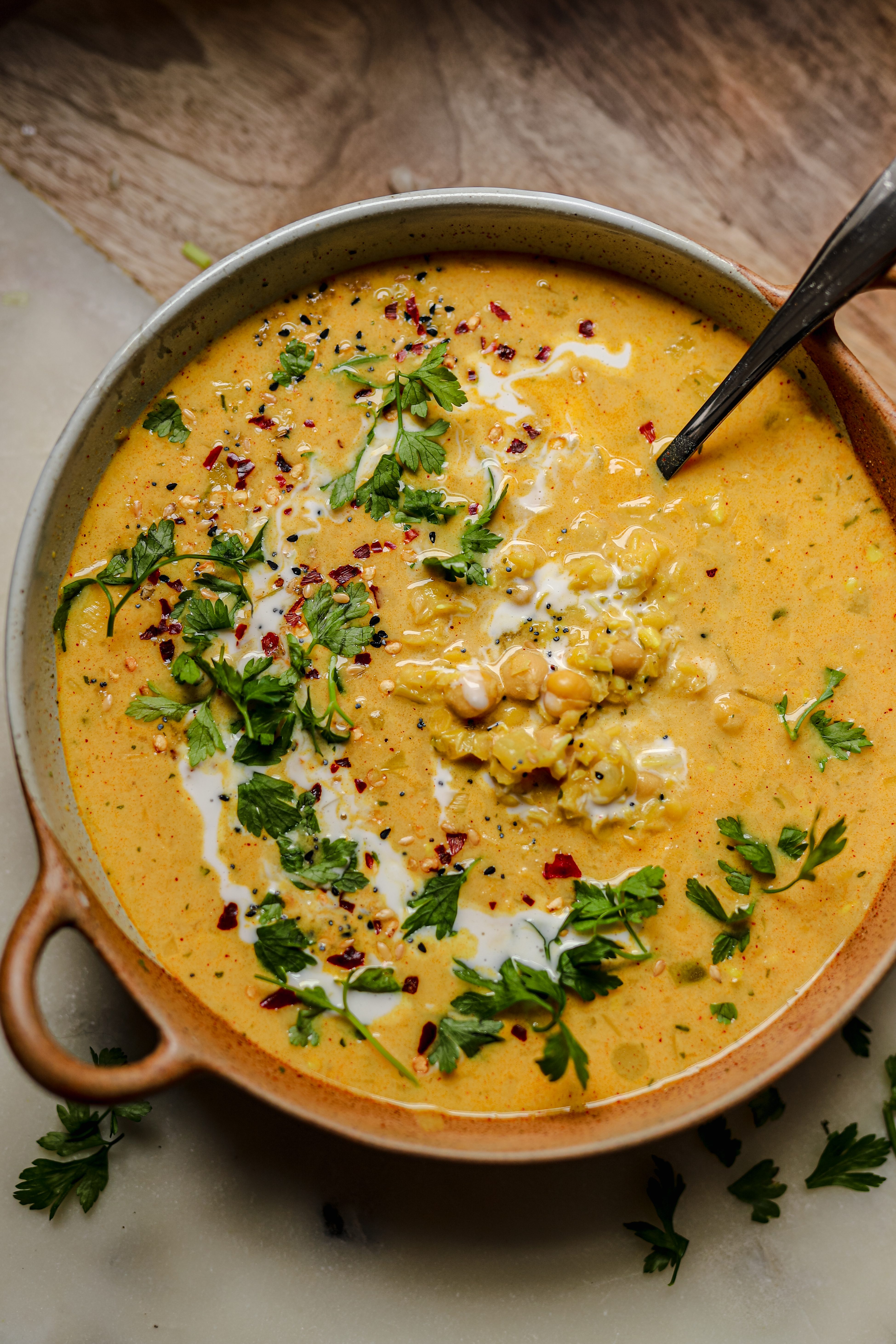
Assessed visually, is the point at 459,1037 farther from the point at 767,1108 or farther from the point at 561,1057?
the point at 767,1108

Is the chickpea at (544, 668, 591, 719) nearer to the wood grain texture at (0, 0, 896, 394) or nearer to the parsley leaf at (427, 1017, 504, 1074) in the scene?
the parsley leaf at (427, 1017, 504, 1074)

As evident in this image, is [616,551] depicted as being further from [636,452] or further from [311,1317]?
[311,1317]

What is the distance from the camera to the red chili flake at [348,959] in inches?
96.8

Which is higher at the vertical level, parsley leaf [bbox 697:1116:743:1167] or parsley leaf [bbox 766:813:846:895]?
parsley leaf [bbox 766:813:846:895]

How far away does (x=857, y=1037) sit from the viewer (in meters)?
2.70

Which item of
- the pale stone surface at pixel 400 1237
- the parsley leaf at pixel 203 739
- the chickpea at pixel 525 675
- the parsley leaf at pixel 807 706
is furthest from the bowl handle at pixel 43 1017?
the parsley leaf at pixel 807 706

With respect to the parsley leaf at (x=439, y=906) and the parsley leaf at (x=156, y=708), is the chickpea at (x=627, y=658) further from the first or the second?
the parsley leaf at (x=156, y=708)

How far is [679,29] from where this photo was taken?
3.00 meters

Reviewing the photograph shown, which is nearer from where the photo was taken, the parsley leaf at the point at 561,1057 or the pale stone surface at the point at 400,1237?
the parsley leaf at the point at 561,1057

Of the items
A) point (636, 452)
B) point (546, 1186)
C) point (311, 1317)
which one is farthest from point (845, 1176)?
point (636, 452)

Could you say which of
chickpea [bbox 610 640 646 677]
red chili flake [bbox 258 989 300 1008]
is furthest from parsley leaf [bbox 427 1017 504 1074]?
chickpea [bbox 610 640 646 677]

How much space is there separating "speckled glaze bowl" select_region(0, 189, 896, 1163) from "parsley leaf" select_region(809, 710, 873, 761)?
1.26 ft

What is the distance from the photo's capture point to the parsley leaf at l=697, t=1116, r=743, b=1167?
105 inches

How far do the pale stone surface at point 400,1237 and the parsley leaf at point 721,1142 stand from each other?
0.04 meters
